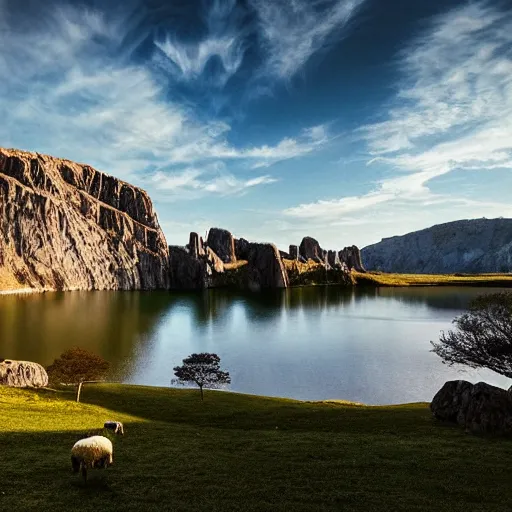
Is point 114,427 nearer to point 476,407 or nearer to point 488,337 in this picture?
point 476,407

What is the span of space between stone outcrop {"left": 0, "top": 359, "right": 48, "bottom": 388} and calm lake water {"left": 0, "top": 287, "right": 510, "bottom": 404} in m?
12.4

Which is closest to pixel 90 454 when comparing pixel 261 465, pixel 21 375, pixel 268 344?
pixel 261 465

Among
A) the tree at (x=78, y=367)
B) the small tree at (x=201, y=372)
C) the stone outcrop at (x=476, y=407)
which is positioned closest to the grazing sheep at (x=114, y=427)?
the tree at (x=78, y=367)

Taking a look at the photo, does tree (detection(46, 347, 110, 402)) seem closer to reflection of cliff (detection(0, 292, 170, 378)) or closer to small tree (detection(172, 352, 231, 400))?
small tree (detection(172, 352, 231, 400))

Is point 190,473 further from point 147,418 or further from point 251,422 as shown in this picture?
point 147,418

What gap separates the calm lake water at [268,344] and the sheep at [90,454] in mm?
42360

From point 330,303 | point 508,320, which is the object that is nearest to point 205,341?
point 508,320

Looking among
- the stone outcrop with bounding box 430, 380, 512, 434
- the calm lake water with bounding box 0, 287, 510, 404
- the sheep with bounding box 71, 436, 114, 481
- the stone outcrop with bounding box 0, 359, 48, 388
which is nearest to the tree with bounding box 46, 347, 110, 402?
the stone outcrop with bounding box 0, 359, 48, 388

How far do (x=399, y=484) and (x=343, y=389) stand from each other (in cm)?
4169

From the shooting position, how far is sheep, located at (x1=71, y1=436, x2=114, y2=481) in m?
17.6

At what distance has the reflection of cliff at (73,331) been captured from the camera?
245 feet

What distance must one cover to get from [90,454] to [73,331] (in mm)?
85476

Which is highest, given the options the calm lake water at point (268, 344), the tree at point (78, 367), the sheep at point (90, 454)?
the sheep at point (90, 454)

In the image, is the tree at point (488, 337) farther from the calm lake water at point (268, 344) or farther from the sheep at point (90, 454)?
the sheep at point (90, 454)
